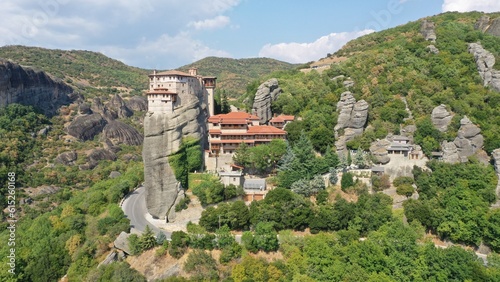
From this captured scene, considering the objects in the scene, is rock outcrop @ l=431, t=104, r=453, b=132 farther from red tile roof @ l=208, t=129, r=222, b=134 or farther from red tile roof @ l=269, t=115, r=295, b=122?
red tile roof @ l=208, t=129, r=222, b=134

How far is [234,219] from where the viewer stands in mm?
35719

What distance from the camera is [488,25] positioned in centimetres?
7256

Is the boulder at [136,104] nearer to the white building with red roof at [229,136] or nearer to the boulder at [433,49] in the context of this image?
the white building with red roof at [229,136]

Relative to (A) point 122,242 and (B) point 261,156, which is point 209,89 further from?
(A) point 122,242

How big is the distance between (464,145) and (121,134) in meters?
76.1

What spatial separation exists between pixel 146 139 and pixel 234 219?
13998 millimetres

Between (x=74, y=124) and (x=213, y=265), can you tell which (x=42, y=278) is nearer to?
(x=213, y=265)

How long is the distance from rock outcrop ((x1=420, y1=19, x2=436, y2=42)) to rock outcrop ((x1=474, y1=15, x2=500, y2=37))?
397 inches

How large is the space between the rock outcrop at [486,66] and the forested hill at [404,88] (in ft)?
2.87

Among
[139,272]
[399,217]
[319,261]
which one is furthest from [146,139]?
[399,217]

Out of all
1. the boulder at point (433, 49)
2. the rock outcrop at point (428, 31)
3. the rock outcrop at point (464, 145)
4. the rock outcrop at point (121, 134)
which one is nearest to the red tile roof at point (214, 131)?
the rock outcrop at point (464, 145)

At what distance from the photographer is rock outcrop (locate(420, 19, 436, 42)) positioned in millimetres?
69625

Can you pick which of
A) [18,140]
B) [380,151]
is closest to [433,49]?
[380,151]

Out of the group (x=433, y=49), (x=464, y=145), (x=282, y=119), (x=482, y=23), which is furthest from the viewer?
(x=482, y=23)
